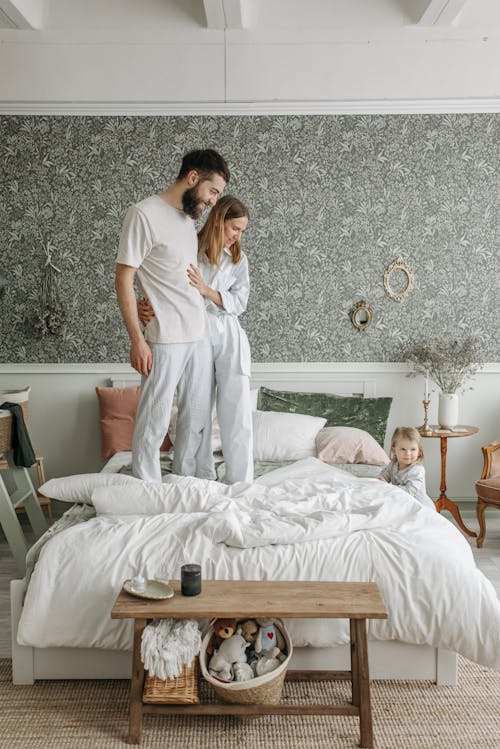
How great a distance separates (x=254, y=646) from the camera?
224 cm

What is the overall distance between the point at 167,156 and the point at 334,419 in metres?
1.92

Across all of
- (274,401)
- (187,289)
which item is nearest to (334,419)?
(274,401)

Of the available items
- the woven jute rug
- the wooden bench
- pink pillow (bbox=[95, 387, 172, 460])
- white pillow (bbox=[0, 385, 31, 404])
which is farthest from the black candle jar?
white pillow (bbox=[0, 385, 31, 404])

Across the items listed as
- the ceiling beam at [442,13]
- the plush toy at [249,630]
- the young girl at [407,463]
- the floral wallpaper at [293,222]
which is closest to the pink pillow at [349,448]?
the young girl at [407,463]

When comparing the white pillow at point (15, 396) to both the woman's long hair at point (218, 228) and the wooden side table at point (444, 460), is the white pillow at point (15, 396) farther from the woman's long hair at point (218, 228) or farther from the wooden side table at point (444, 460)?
the wooden side table at point (444, 460)

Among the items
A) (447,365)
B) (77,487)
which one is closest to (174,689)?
(77,487)

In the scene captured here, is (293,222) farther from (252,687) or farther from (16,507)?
(252,687)

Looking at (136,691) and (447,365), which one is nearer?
(136,691)

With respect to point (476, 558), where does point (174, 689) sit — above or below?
above

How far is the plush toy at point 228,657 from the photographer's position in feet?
7.14

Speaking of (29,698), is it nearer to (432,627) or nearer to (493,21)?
(432,627)

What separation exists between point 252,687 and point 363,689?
32 cm

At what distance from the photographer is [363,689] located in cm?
214

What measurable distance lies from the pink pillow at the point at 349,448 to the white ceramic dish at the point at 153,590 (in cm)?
187
